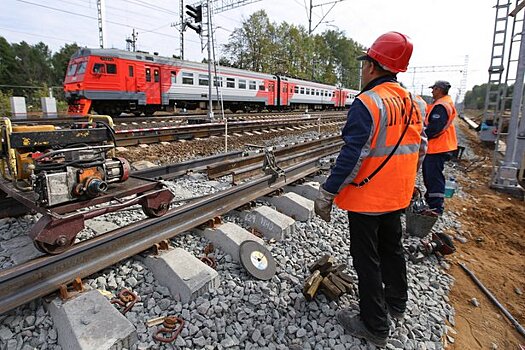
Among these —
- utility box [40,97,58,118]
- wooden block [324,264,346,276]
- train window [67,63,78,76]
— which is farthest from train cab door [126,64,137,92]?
wooden block [324,264,346,276]

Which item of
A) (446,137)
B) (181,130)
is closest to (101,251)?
(446,137)

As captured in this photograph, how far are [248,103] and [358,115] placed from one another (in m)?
22.0

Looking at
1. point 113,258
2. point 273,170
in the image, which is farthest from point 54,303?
point 273,170

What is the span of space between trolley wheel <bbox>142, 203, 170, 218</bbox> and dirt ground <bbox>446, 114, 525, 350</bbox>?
9.28 feet

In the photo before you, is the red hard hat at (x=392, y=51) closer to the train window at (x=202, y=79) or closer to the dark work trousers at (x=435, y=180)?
the dark work trousers at (x=435, y=180)

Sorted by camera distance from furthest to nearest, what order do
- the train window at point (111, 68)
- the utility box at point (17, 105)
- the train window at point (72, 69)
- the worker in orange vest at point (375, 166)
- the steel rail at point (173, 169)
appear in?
the utility box at point (17, 105) → the train window at point (72, 69) → the train window at point (111, 68) → the steel rail at point (173, 169) → the worker in orange vest at point (375, 166)

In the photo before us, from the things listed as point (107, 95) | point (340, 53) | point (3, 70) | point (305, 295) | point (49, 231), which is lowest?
point (305, 295)

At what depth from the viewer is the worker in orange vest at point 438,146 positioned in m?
4.97

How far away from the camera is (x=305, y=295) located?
8.46 feet

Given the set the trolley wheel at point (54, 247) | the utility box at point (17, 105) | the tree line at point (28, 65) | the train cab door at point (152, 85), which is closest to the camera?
the trolley wheel at point (54, 247)

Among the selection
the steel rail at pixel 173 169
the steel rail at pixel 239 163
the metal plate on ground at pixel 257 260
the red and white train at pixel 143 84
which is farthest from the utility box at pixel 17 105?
the metal plate on ground at pixel 257 260

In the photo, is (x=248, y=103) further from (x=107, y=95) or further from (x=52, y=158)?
(x=52, y=158)

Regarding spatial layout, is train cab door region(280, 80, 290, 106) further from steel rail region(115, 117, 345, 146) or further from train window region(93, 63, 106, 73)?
train window region(93, 63, 106, 73)

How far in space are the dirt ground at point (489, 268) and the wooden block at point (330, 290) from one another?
925 millimetres
